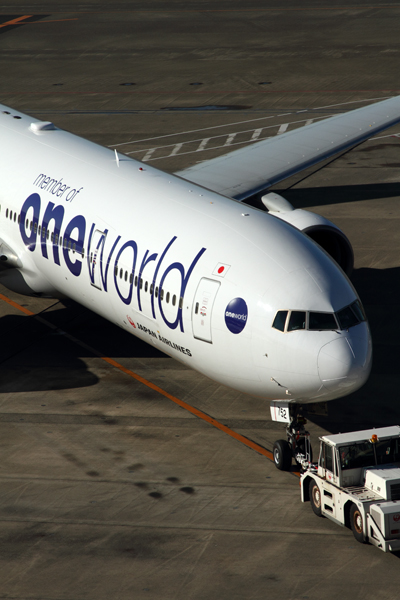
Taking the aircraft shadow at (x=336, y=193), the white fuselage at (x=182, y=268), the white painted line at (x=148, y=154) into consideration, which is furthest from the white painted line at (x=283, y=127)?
the white fuselage at (x=182, y=268)

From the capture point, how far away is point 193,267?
1769 cm

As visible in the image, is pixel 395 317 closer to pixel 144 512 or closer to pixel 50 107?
pixel 144 512

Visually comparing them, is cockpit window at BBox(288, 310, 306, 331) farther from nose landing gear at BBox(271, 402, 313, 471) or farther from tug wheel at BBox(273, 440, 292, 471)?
tug wheel at BBox(273, 440, 292, 471)

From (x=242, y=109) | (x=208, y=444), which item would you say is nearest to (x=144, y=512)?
(x=208, y=444)

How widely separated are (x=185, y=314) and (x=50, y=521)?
4.93 meters

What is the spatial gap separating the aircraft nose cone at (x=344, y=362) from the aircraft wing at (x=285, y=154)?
34.7 feet

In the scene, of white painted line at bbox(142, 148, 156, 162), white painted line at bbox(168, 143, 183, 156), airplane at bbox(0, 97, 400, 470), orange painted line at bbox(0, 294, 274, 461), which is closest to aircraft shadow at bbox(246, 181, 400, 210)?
white painted line at bbox(168, 143, 183, 156)

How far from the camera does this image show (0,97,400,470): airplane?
16.1 metres

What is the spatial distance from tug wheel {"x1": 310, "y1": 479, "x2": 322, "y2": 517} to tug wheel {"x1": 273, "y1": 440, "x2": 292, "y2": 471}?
1.28m

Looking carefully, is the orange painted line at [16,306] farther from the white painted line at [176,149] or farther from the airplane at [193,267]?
the white painted line at [176,149]

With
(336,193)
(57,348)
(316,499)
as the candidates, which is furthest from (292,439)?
(336,193)

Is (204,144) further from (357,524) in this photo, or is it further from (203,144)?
(357,524)

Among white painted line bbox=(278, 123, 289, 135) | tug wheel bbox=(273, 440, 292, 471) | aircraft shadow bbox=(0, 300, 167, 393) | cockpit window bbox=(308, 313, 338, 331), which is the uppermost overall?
white painted line bbox=(278, 123, 289, 135)

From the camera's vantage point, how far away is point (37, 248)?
22.9 metres
